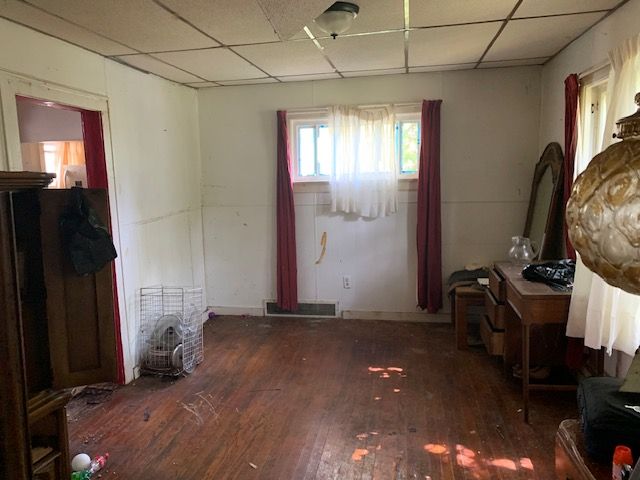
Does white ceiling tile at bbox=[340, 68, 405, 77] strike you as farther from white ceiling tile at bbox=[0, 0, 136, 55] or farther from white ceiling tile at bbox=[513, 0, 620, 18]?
white ceiling tile at bbox=[0, 0, 136, 55]

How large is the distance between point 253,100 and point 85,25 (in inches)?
81.0

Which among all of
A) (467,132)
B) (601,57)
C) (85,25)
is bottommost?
(467,132)

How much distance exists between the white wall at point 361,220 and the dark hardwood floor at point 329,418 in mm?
839

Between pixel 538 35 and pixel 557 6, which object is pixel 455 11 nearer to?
pixel 557 6

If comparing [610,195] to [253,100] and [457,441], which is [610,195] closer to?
[457,441]

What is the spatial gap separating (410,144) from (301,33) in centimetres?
181

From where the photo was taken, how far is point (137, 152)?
3.48m

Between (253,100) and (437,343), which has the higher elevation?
(253,100)

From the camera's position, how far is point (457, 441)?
243cm

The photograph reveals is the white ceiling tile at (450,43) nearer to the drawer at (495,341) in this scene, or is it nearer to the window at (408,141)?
the window at (408,141)

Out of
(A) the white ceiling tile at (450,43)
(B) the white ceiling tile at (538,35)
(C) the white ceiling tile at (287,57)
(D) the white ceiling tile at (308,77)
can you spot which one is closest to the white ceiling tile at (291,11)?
(C) the white ceiling tile at (287,57)

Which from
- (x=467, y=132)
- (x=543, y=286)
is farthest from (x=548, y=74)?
(x=543, y=286)

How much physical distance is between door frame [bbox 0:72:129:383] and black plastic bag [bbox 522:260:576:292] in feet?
9.10

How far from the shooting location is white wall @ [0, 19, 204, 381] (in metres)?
2.53
